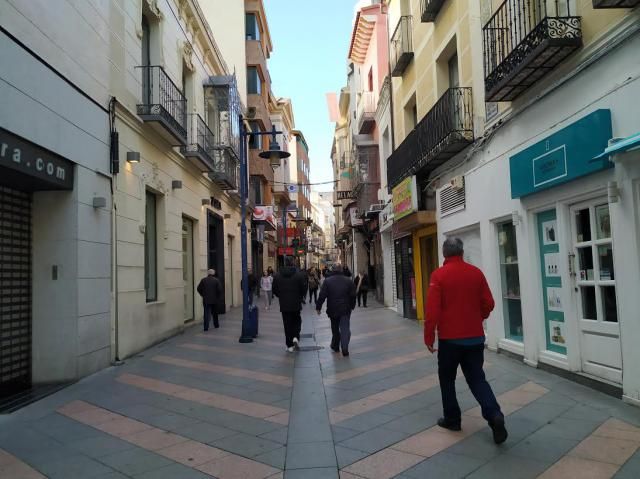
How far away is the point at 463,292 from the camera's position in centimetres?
471

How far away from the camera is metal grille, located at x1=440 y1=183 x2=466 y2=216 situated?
10.4 metres

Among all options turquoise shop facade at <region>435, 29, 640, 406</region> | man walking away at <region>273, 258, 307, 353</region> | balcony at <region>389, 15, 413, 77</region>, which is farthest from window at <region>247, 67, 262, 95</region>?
turquoise shop facade at <region>435, 29, 640, 406</region>

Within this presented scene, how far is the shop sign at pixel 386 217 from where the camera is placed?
17.7 metres

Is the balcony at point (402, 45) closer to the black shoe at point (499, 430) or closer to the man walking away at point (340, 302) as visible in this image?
the man walking away at point (340, 302)

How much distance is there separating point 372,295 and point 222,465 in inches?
924

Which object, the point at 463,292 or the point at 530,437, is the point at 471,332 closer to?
the point at 463,292

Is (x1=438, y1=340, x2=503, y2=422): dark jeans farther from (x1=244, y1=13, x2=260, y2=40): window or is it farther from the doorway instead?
(x1=244, y1=13, x2=260, y2=40): window

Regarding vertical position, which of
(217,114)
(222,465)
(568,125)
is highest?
(217,114)

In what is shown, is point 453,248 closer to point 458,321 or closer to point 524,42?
point 458,321

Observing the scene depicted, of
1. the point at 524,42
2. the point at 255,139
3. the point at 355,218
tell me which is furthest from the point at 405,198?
the point at 255,139

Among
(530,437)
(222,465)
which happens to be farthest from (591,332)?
(222,465)

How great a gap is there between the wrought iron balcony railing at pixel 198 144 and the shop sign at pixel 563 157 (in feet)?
29.2

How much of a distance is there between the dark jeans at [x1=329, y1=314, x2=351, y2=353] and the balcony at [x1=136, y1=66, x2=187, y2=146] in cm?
536

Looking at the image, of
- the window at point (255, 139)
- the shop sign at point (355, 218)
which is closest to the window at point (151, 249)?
the shop sign at point (355, 218)
